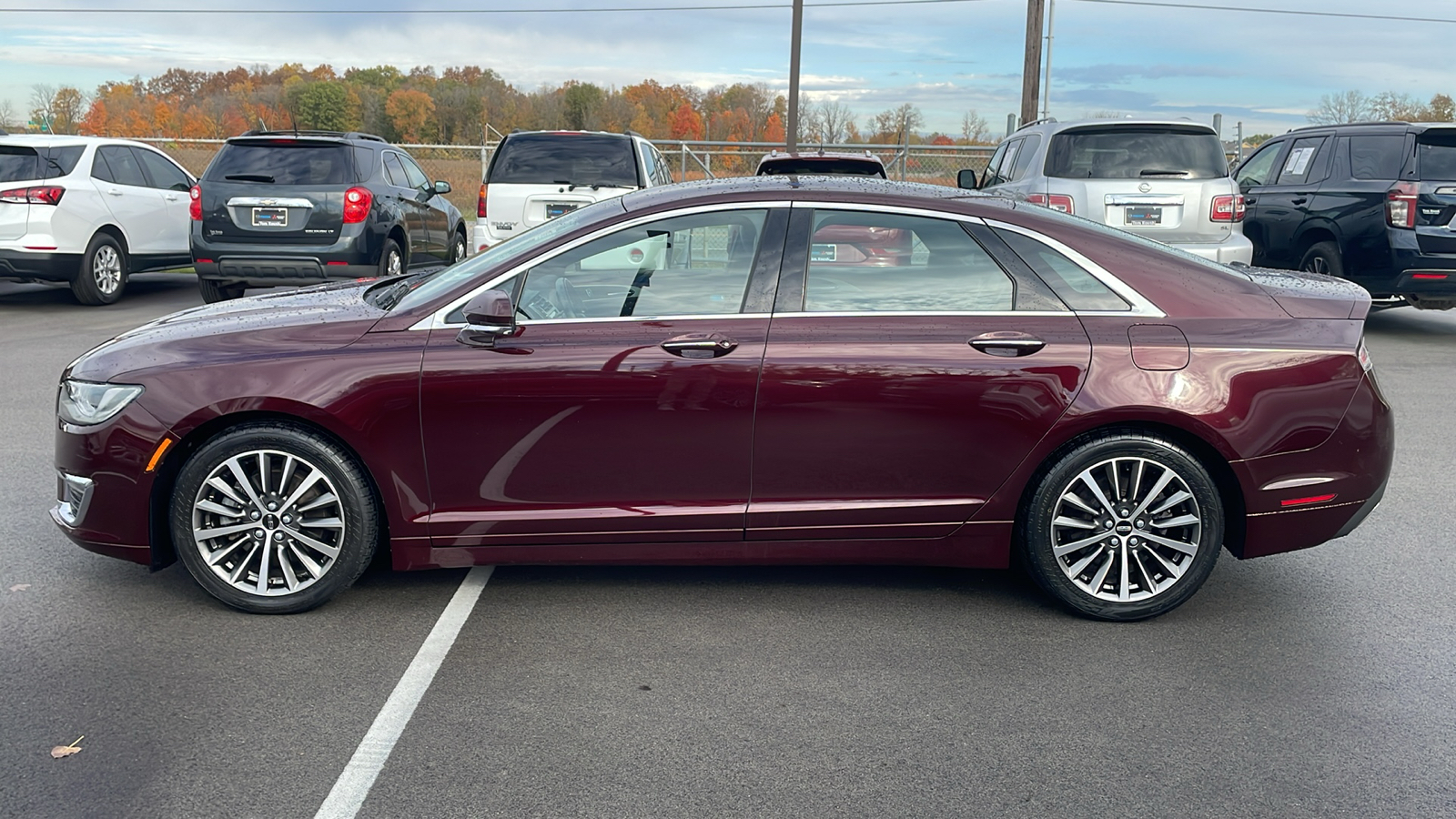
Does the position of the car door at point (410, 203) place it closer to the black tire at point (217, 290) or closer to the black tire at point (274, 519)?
the black tire at point (217, 290)

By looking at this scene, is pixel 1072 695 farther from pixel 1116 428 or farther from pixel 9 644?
pixel 9 644

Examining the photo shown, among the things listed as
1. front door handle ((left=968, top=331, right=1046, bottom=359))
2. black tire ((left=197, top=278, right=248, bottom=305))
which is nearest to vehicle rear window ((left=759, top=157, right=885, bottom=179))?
black tire ((left=197, top=278, right=248, bottom=305))

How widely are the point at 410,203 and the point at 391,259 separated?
0.79 meters

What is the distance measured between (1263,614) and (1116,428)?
0.94 metres

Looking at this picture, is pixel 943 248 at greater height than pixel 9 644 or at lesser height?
greater

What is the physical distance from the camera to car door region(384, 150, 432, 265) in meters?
12.8

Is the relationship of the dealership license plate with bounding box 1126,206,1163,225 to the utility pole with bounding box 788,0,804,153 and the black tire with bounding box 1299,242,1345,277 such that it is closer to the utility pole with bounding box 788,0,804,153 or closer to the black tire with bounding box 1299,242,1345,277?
the black tire with bounding box 1299,242,1345,277

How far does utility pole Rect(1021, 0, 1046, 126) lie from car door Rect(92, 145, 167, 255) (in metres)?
14.5

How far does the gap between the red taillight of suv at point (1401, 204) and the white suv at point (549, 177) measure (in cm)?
672

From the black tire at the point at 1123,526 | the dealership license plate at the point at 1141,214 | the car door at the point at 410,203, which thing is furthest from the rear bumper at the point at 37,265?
the black tire at the point at 1123,526

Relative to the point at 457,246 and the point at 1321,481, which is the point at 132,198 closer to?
the point at 457,246

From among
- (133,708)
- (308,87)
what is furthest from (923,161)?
(308,87)

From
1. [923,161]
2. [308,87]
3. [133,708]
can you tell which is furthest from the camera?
[308,87]

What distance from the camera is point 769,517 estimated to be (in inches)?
172
